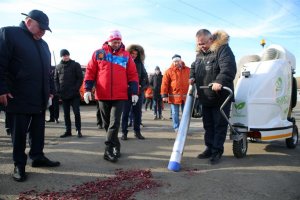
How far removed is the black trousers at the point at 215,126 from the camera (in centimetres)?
558

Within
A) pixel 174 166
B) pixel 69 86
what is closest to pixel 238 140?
pixel 174 166

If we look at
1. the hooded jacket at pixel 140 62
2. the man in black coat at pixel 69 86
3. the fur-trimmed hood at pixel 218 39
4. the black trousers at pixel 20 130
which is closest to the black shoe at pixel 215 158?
the fur-trimmed hood at pixel 218 39

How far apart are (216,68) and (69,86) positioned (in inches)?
151

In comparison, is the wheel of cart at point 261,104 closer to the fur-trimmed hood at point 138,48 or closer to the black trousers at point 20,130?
the fur-trimmed hood at point 138,48

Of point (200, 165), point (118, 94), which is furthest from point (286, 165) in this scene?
point (118, 94)

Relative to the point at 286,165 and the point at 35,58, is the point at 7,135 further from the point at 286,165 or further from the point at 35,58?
the point at 286,165

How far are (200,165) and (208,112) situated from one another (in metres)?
1.01

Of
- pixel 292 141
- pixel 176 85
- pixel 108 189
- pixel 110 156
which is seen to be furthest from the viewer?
pixel 176 85

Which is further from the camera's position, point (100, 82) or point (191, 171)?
point (100, 82)

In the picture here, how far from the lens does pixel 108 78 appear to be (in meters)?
5.42

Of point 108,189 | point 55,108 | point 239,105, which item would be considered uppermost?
point 239,105

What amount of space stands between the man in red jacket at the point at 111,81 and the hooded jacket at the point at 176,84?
3401 mm

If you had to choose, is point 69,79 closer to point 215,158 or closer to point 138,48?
point 138,48

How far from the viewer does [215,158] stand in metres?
5.48
